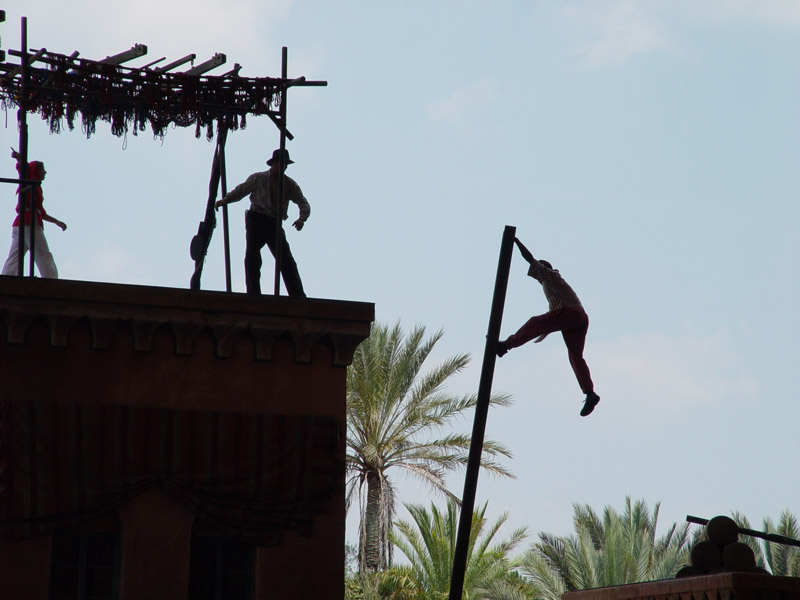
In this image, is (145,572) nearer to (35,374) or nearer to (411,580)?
(35,374)

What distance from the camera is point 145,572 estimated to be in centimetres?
1270

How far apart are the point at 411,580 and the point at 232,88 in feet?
65.8

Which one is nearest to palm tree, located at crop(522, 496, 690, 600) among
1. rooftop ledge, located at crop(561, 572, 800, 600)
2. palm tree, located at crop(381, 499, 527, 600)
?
palm tree, located at crop(381, 499, 527, 600)

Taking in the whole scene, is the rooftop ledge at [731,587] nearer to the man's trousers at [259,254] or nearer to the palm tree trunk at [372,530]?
the man's trousers at [259,254]

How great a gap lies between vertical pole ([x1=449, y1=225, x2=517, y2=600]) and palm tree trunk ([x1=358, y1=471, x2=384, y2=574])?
21512mm

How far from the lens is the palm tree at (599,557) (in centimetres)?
3084

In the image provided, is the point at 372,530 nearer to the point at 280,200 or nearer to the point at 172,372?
the point at 280,200

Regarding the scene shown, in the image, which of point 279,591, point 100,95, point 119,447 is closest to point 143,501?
point 119,447

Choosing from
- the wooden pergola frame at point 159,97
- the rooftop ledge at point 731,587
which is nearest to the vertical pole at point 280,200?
the wooden pergola frame at point 159,97

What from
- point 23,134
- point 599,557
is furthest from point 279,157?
point 599,557

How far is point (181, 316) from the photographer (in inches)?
520

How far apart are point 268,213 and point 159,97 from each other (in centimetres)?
200

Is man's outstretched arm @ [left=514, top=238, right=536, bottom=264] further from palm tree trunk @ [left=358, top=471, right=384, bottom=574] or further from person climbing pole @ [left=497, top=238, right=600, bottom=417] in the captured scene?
palm tree trunk @ [left=358, top=471, right=384, bottom=574]

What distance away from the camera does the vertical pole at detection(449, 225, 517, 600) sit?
40.1 ft
